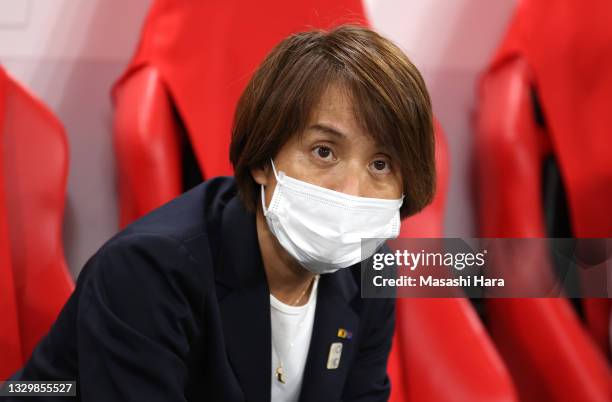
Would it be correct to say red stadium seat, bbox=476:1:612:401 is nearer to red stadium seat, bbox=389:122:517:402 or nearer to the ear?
red stadium seat, bbox=389:122:517:402

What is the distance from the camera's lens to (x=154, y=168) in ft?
4.14

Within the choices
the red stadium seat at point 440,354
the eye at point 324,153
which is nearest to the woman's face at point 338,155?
the eye at point 324,153

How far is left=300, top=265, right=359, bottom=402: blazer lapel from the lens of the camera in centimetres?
97

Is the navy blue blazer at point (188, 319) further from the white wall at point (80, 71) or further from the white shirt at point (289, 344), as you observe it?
the white wall at point (80, 71)

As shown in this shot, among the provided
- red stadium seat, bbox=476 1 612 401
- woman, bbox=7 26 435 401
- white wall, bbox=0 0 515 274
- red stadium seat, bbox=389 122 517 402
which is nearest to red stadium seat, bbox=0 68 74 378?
white wall, bbox=0 0 515 274

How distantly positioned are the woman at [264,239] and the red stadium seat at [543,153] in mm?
543

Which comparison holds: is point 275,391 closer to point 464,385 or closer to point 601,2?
point 464,385

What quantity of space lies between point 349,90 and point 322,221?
15 centimetres

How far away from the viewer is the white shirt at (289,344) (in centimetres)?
97

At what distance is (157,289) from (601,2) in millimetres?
1070

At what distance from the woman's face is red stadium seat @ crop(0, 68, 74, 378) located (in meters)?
0.52

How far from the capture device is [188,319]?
85 cm

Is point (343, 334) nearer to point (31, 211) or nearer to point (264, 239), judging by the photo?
point (264, 239)

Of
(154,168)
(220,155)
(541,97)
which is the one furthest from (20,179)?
(541,97)
